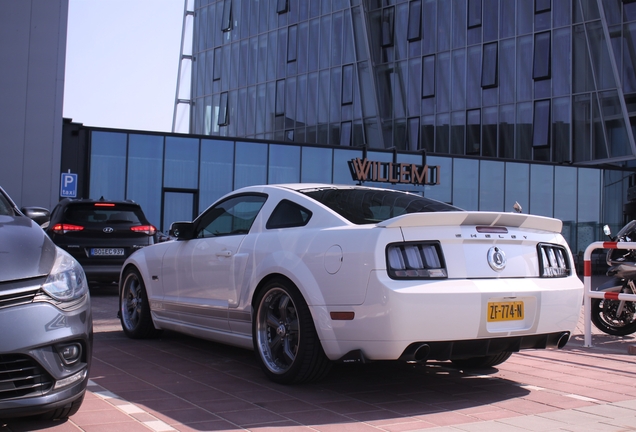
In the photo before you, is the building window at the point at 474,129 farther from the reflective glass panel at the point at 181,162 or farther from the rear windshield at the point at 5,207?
the rear windshield at the point at 5,207

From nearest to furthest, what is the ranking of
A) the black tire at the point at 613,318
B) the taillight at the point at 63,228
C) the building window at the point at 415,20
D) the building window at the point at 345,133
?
the black tire at the point at 613,318 < the taillight at the point at 63,228 < the building window at the point at 415,20 < the building window at the point at 345,133

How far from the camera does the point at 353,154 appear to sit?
30.3 m

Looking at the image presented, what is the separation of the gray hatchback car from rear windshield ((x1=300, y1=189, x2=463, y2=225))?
1959 mm

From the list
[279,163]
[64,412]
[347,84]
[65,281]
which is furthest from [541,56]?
[64,412]

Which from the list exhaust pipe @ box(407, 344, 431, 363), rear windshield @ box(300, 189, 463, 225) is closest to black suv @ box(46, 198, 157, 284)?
rear windshield @ box(300, 189, 463, 225)

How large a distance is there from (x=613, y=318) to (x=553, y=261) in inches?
157

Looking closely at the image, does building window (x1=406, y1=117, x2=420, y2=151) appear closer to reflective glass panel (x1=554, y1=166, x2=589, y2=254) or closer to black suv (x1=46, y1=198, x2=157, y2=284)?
reflective glass panel (x1=554, y1=166, x2=589, y2=254)

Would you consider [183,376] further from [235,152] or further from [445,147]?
[445,147]

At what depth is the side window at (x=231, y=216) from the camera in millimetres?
6027

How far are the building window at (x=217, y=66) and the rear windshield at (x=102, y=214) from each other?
37.3m

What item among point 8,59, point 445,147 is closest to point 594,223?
point 445,147

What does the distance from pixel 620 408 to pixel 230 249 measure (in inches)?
122

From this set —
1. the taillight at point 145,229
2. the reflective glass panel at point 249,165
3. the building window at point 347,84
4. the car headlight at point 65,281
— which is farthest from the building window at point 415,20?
the car headlight at point 65,281

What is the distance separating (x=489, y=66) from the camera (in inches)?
1377
